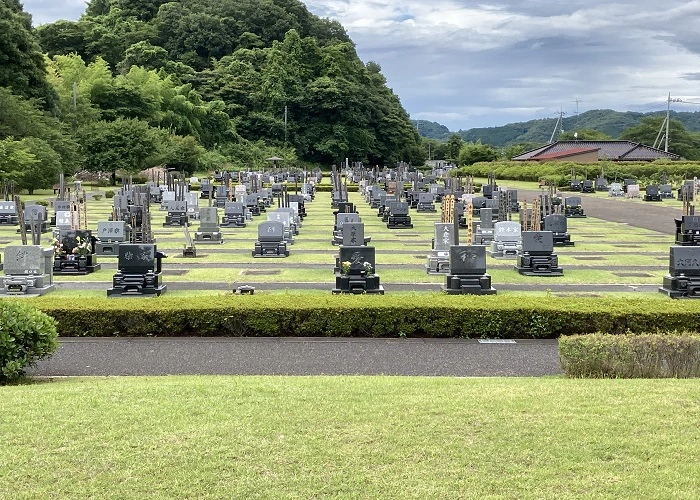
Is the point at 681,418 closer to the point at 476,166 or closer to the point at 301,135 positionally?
the point at 476,166

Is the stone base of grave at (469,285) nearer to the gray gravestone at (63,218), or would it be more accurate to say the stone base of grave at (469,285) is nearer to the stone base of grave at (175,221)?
the gray gravestone at (63,218)

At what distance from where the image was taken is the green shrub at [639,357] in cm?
896

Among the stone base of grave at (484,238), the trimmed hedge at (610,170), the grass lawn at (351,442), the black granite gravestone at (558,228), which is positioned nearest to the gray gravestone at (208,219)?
the stone base of grave at (484,238)

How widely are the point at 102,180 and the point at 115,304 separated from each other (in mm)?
51167

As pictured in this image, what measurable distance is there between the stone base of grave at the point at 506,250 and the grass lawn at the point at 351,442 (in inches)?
553

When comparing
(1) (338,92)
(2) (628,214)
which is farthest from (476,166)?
(2) (628,214)

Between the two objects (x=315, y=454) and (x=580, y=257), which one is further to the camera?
(x=580, y=257)

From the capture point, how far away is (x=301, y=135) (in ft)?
325

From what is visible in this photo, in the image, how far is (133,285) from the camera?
15.6 m

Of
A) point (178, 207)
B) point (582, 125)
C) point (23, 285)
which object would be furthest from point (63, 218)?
point (582, 125)

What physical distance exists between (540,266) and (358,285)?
225 inches

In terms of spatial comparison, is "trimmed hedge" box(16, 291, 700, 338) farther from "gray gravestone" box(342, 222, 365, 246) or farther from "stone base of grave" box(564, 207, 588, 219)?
"stone base of grave" box(564, 207, 588, 219)

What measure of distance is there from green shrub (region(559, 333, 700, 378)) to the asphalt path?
1139 millimetres

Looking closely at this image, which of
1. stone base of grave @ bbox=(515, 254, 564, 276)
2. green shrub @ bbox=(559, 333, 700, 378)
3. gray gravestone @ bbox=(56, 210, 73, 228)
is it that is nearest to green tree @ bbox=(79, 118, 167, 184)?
gray gravestone @ bbox=(56, 210, 73, 228)
